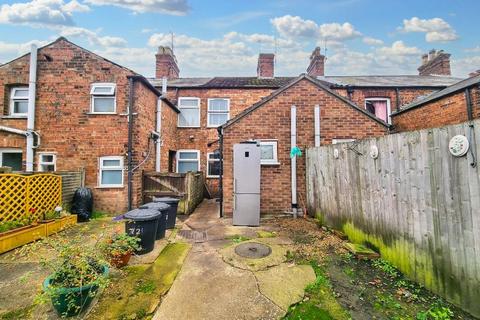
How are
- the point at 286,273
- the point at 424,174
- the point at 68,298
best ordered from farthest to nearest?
the point at 286,273 < the point at 424,174 < the point at 68,298

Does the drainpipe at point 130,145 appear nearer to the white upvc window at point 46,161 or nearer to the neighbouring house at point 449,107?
the white upvc window at point 46,161

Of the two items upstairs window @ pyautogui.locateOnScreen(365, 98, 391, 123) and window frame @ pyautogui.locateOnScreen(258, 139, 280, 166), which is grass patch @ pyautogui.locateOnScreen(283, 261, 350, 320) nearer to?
window frame @ pyautogui.locateOnScreen(258, 139, 280, 166)

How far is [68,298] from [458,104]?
13.1m

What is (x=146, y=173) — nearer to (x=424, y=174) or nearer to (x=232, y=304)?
(x=232, y=304)

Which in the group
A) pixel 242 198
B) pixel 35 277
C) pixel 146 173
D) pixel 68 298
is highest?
pixel 146 173

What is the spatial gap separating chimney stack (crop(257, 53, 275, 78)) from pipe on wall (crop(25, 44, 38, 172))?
1282 centimetres

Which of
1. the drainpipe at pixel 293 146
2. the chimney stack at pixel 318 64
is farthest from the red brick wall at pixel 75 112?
the chimney stack at pixel 318 64

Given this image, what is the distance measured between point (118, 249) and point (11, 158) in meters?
9.90

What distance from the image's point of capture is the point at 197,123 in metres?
14.0

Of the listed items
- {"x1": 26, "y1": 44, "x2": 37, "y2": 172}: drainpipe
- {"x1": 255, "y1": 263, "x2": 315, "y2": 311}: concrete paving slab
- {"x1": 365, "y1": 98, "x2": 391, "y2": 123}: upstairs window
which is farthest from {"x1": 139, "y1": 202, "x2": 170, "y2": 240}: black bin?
{"x1": 365, "y1": 98, "x2": 391, "y2": 123}: upstairs window

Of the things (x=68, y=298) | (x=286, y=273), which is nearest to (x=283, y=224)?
(x=286, y=273)

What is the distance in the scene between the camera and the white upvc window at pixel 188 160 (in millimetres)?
13737

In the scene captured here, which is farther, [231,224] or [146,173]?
[146,173]

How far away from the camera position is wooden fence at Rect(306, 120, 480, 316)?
2.79m
